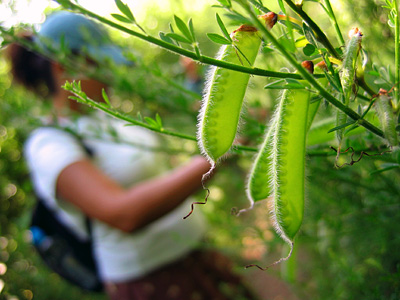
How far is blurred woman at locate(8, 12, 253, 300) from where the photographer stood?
4.33 feet

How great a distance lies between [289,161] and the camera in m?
0.47

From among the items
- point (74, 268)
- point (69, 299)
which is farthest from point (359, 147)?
point (69, 299)

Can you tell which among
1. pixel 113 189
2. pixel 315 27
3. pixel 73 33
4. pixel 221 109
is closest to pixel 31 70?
pixel 73 33

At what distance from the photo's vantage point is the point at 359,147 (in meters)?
0.56

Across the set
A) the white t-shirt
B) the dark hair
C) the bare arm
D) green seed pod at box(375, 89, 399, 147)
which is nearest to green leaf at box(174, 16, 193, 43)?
green seed pod at box(375, 89, 399, 147)

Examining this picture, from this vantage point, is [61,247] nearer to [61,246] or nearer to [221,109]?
[61,246]

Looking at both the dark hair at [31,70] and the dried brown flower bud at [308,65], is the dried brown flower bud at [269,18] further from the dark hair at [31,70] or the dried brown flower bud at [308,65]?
the dark hair at [31,70]

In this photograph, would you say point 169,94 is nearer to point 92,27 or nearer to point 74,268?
point 92,27

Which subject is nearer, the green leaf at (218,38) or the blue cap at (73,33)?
the green leaf at (218,38)

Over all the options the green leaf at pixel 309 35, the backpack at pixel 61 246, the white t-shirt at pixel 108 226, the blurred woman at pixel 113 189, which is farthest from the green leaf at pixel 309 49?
the backpack at pixel 61 246

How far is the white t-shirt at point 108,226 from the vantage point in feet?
4.55

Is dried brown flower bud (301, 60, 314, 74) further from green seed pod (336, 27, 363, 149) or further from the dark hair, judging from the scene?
the dark hair

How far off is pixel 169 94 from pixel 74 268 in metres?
1.01

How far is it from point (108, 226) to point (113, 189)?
0.27 meters
